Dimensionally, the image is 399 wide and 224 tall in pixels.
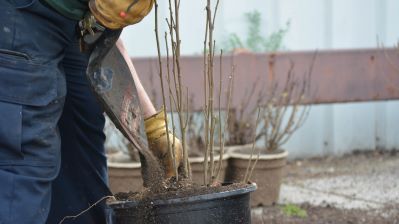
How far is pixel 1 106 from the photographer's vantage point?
1858 mm

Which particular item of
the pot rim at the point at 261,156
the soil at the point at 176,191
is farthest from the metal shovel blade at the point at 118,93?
the pot rim at the point at 261,156

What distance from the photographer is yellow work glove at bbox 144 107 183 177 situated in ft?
7.47

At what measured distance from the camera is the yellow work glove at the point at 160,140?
2.28m

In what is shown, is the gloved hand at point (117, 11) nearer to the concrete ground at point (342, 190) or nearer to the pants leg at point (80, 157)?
the pants leg at point (80, 157)

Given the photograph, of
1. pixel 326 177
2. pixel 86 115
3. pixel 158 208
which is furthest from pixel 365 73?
pixel 158 208

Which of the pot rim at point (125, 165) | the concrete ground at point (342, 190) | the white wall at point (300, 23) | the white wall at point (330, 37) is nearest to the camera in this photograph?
the concrete ground at point (342, 190)

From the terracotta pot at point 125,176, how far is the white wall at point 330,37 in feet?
6.05

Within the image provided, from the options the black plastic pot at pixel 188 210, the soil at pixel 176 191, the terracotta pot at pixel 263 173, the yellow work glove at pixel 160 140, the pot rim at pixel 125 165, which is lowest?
the terracotta pot at pixel 263 173

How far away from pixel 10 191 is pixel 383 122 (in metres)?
4.82

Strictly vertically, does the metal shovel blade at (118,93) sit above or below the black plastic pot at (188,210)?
above

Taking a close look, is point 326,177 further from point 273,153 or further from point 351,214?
point 351,214

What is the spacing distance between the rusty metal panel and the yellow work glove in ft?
7.32

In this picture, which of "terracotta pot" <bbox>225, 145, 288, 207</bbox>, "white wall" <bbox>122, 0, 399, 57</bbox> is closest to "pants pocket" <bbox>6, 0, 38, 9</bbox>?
"terracotta pot" <bbox>225, 145, 288, 207</bbox>

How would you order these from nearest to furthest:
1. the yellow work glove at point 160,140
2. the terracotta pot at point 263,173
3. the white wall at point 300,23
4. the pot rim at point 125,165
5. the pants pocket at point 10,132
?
the pants pocket at point 10,132 → the yellow work glove at point 160,140 → the pot rim at point 125,165 → the terracotta pot at point 263,173 → the white wall at point 300,23
